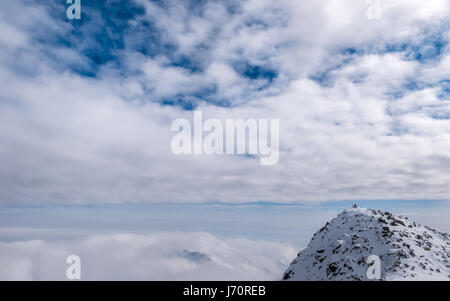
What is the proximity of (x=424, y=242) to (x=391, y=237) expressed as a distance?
493cm

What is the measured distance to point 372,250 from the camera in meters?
34.3

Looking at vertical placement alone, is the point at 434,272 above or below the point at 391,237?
below

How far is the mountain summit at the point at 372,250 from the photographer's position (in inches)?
1213

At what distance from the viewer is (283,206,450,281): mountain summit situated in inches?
1213

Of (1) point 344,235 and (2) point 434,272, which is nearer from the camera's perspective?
(2) point 434,272
